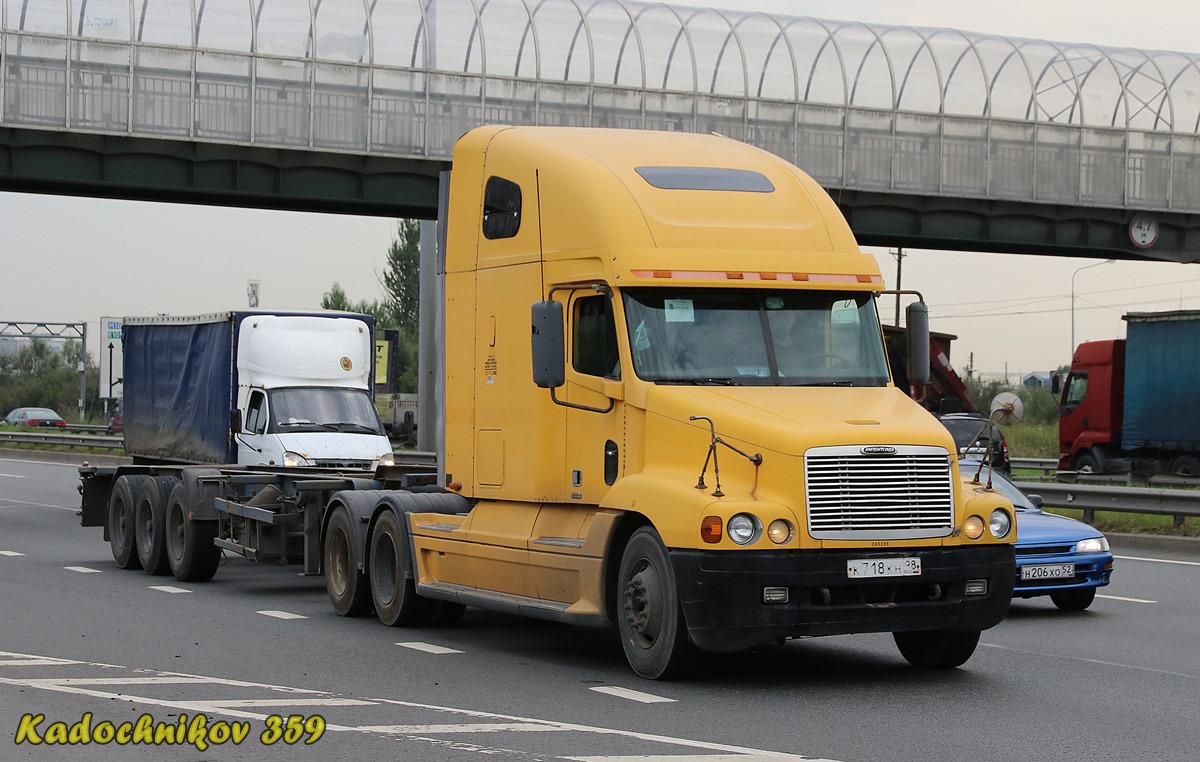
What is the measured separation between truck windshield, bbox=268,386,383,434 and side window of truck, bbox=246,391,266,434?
0.48ft

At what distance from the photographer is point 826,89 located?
3634 centimetres

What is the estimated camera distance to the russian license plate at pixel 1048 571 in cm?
1515

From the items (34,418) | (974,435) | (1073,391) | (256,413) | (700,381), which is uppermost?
(1073,391)

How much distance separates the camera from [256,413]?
78.2 feet

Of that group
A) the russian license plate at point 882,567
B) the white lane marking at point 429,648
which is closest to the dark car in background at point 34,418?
→ the white lane marking at point 429,648

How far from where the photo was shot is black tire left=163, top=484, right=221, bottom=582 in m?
18.0

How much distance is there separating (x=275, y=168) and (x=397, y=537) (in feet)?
65.8

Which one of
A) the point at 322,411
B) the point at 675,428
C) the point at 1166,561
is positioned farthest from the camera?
the point at 322,411

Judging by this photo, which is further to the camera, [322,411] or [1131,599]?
[322,411]

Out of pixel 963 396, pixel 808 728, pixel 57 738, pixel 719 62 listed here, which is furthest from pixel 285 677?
pixel 963 396

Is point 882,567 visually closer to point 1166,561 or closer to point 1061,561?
point 1061,561

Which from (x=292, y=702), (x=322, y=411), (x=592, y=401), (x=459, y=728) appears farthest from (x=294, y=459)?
(x=459, y=728)

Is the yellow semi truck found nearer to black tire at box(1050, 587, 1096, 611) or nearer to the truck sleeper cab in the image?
the truck sleeper cab

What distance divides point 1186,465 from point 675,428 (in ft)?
104
